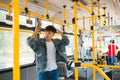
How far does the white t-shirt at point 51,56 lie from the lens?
8.39ft

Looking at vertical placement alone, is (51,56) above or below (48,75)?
above

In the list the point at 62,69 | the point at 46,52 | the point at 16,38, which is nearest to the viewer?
the point at 16,38

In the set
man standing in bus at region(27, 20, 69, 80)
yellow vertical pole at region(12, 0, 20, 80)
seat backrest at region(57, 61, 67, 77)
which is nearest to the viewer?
yellow vertical pole at region(12, 0, 20, 80)

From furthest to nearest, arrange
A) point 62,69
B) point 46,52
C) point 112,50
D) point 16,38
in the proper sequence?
point 112,50
point 62,69
point 46,52
point 16,38

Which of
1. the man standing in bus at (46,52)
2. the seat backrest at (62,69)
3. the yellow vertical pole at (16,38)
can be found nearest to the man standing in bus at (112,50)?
the seat backrest at (62,69)

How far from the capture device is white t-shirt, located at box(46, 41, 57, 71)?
2.56 metres

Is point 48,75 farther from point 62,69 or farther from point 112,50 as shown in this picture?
point 112,50

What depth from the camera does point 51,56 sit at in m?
2.59

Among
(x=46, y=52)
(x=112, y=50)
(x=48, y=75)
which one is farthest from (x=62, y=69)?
(x=112, y=50)

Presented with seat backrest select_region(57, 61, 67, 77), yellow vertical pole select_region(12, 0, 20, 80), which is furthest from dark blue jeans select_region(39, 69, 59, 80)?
yellow vertical pole select_region(12, 0, 20, 80)

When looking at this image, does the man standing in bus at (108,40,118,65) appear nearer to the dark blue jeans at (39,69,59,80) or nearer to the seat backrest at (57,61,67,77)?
the seat backrest at (57,61,67,77)

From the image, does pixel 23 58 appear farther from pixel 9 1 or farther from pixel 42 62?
pixel 42 62

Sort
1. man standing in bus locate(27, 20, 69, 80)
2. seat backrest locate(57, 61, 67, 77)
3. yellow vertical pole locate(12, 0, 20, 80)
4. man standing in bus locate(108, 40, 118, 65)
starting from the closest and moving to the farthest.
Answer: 1. yellow vertical pole locate(12, 0, 20, 80)
2. man standing in bus locate(27, 20, 69, 80)
3. seat backrest locate(57, 61, 67, 77)
4. man standing in bus locate(108, 40, 118, 65)

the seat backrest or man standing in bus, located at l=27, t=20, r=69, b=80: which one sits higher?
man standing in bus, located at l=27, t=20, r=69, b=80
